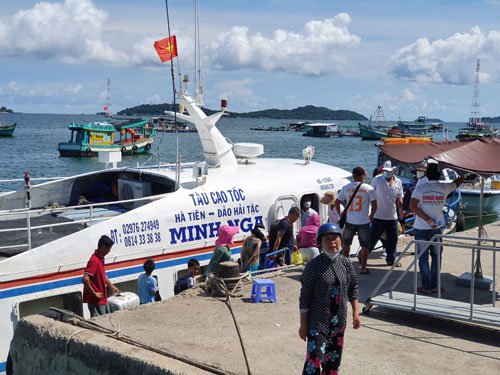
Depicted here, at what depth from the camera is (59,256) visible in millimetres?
9250

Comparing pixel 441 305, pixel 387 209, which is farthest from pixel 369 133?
pixel 441 305

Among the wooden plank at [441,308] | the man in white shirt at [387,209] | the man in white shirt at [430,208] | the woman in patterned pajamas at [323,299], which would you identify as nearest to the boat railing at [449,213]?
the man in white shirt at [387,209]

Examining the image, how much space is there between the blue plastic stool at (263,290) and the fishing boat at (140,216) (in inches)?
100

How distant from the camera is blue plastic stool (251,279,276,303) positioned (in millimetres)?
8406

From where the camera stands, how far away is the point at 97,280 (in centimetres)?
839

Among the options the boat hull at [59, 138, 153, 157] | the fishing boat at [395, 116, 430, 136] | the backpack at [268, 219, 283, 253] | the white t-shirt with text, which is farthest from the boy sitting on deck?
the fishing boat at [395, 116, 430, 136]

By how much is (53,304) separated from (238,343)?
3.67 m

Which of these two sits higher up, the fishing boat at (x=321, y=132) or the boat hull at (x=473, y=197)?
the fishing boat at (x=321, y=132)

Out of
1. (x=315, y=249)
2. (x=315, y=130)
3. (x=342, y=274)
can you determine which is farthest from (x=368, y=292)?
(x=315, y=130)

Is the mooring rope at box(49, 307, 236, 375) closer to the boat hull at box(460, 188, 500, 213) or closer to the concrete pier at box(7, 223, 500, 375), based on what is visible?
the concrete pier at box(7, 223, 500, 375)

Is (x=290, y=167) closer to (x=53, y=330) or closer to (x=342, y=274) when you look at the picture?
(x=53, y=330)

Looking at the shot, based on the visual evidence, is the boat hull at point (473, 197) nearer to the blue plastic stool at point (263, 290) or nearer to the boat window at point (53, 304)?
the blue plastic stool at point (263, 290)

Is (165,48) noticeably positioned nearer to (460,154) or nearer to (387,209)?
(387,209)

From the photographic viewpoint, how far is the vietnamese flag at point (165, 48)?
1298 centimetres
